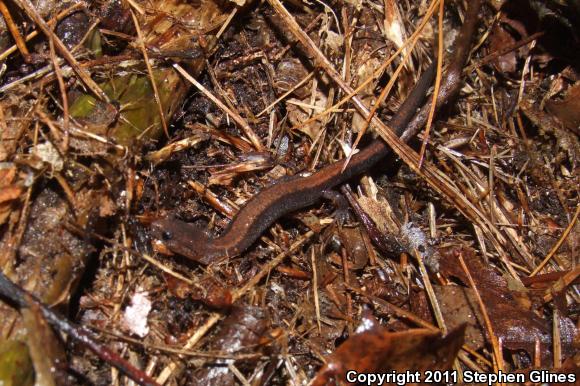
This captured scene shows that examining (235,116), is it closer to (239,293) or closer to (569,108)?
(239,293)

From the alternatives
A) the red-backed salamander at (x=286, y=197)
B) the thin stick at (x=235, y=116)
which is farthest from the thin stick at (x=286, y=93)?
the red-backed salamander at (x=286, y=197)

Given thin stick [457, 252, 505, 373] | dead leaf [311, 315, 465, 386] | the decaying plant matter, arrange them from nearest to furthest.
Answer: dead leaf [311, 315, 465, 386] < the decaying plant matter < thin stick [457, 252, 505, 373]

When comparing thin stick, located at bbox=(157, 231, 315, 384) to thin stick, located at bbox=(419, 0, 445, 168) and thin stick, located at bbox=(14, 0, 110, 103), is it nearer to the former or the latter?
thin stick, located at bbox=(419, 0, 445, 168)

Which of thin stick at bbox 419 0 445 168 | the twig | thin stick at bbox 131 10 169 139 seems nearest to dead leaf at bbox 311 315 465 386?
the twig

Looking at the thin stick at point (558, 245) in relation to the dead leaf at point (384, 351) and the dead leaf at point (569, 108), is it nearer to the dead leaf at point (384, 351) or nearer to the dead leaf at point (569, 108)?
the dead leaf at point (569, 108)

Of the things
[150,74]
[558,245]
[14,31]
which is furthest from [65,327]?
[558,245]
